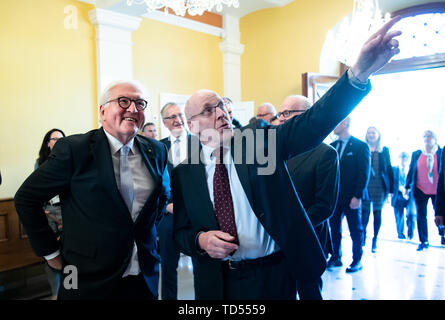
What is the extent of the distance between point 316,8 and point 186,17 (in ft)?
7.65

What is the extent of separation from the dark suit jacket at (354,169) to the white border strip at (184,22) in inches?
153

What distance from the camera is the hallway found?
11.1 feet

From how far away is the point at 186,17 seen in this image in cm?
635

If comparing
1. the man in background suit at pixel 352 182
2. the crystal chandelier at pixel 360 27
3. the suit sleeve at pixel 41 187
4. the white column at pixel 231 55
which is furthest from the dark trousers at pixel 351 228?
the white column at pixel 231 55

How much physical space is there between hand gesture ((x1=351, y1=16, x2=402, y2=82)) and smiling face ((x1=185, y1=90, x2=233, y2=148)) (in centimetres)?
67

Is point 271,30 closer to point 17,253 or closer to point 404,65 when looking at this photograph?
point 404,65

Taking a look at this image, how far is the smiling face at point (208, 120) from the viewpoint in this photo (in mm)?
1583

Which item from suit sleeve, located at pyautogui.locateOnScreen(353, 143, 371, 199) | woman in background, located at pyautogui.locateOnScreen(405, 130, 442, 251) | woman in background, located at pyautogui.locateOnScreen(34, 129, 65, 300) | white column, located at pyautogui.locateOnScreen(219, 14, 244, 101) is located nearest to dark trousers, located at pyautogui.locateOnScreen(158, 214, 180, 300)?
woman in background, located at pyautogui.locateOnScreen(34, 129, 65, 300)

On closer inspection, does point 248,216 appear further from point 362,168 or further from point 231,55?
Result: point 231,55

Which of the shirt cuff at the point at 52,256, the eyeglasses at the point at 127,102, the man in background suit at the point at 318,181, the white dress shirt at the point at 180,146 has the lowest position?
the shirt cuff at the point at 52,256

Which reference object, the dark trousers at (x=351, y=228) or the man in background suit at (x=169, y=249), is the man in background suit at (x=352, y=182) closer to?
the dark trousers at (x=351, y=228)

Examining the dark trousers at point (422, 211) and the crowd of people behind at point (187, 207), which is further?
the dark trousers at point (422, 211)

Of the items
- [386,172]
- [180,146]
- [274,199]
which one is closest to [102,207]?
[274,199]

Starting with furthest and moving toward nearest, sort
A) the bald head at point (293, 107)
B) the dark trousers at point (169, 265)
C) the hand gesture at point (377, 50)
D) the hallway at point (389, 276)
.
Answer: the hallway at point (389, 276) < the dark trousers at point (169, 265) < the bald head at point (293, 107) < the hand gesture at point (377, 50)
